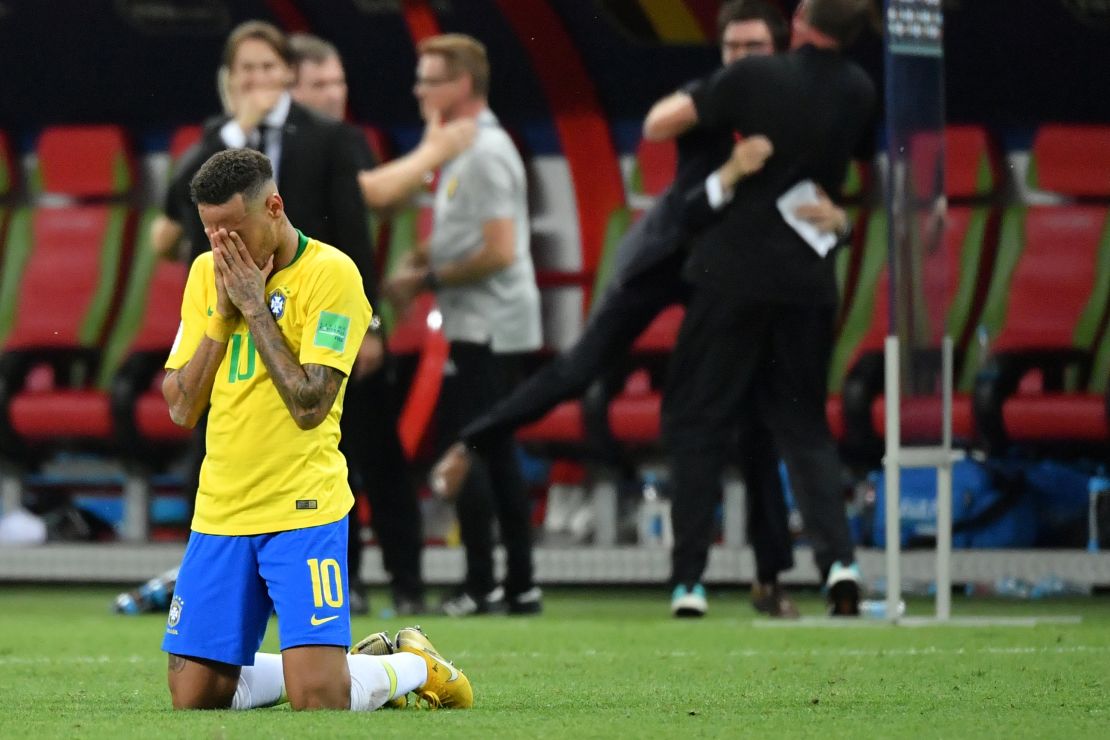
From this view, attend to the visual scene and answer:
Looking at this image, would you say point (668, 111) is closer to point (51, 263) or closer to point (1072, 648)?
point (1072, 648)

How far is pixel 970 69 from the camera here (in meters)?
11.5

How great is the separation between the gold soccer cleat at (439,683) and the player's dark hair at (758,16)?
3.66 metres

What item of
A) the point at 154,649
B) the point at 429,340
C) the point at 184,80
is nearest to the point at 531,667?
the point at 154,649

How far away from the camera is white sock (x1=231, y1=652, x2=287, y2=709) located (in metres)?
5.09

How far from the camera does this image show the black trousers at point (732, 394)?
7828 mm

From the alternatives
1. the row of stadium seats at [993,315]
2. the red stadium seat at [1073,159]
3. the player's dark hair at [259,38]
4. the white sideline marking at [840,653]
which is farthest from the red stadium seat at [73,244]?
the white sideline marking at [840,653]

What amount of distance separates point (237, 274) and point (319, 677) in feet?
2.86

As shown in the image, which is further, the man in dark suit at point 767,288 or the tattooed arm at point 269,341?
the man in dark suit at point 767,288

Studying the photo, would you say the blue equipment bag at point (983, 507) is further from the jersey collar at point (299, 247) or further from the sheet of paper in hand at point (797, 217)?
the jersey collar at point (299, 247)

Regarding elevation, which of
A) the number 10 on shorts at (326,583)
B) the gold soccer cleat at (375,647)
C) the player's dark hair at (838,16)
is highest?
the player's dark hair at (838,16)

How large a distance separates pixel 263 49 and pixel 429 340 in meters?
3.74

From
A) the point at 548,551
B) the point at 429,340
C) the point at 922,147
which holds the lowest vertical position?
the point at 548,551

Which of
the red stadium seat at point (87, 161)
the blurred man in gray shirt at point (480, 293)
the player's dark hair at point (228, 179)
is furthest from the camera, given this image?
the red stadium seat at point (87, 161)

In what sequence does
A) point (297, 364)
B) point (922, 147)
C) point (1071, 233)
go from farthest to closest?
point (1071, 233), point (922, 147), point (297, 364)
